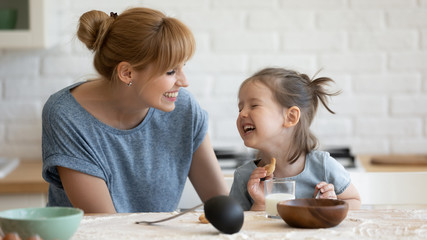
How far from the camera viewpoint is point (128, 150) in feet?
6.67

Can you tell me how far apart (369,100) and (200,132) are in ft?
4.02

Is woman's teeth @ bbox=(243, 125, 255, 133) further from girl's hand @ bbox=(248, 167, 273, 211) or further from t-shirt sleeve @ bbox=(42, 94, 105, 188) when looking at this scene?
t-shirt sleeve @ bbox=(42, 94, 105, 188)

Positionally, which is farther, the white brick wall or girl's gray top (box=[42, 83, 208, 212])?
the white brick wall

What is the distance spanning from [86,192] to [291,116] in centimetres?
66

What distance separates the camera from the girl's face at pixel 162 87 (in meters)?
1.87

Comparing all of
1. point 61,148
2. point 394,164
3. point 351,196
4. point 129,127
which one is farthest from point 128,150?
point 394,164

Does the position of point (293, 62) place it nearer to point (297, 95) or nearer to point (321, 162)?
point (297, 95)

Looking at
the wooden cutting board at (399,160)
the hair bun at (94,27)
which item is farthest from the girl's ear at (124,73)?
the wooden cutting board at (399,160)

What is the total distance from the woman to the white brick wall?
0.89 m

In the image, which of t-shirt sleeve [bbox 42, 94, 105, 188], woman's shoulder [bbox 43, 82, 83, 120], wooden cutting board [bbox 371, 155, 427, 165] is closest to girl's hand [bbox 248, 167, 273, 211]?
t-shirt sleeve [bbox 42, 94, 105, 188]

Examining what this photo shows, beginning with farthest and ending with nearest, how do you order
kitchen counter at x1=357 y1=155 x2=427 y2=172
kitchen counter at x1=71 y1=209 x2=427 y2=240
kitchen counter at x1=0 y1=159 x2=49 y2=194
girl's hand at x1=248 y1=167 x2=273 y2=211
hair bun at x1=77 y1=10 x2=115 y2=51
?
1. kitchen counter at x1=357 y1=155 x2=427 y2=172
2. kitchen counter at x1=0 y1=159 x2=49 y2=194
3. hair bun at x1=77 y1=10 x2=115 y2=51
4. girl's hand at x1=248 y1=167 x2=273 y2=211
5. kitchen counter at x1=71 y1=209 x2=427 y2=240

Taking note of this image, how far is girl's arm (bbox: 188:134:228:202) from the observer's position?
2100mm

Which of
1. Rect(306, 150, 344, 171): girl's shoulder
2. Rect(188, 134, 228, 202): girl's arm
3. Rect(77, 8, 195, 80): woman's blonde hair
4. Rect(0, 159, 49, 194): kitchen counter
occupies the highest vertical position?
Rect(77, 8, 195, 80): woman's blonde hair

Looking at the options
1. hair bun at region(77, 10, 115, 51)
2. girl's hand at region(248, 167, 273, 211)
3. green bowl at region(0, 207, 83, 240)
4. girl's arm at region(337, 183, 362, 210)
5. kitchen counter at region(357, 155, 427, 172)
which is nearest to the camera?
green bowl at region(0, 207, 83, 240)
